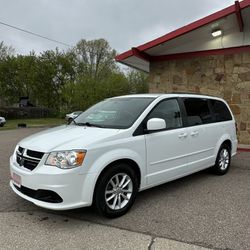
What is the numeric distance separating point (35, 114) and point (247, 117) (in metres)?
36.4

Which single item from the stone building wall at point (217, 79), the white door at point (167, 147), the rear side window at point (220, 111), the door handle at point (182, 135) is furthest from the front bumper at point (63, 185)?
the stone building wall at point (217, 79)

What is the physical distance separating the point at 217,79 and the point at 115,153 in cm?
750

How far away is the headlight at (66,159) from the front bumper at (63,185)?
0.06 metres

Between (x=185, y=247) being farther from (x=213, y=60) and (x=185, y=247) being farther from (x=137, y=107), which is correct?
(x=213, y=60)

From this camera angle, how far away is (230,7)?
8859 mm

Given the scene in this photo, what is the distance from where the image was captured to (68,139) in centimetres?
420

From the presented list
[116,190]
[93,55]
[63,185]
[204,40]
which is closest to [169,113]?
[116,190]

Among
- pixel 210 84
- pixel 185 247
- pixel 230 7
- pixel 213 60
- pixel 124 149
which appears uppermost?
pixel 230 7

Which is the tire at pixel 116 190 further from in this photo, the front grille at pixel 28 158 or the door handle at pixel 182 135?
the door handle at pixel 182 135

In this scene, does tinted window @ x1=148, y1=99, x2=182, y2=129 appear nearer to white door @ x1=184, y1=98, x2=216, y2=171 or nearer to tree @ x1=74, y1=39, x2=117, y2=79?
white door @ x1=184, y1=98, x2=216, y2=171

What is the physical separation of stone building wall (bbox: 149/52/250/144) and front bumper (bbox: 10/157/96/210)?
776 centimetres

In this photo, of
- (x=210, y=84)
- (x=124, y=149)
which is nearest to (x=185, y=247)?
(x=124, y=149)

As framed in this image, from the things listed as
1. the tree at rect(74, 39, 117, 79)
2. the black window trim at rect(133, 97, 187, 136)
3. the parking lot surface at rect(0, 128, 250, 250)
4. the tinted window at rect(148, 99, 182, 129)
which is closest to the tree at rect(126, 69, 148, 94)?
the tree at rect(74, 39, 117, 79)

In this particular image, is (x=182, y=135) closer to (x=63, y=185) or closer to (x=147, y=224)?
(x=147, y=224)
